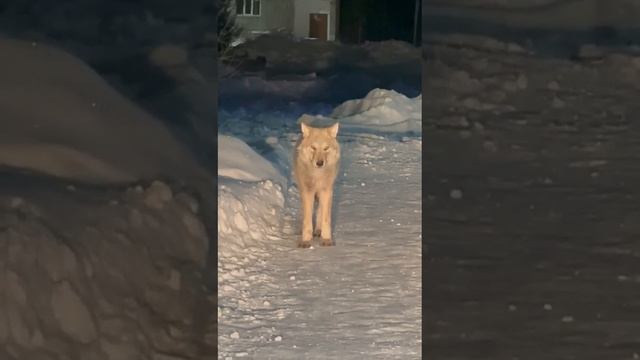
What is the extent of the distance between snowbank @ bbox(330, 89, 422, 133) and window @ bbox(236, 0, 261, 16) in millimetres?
2687

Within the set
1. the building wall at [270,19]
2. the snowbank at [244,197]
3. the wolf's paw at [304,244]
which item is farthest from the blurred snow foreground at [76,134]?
the wolf's paw at [304,244]

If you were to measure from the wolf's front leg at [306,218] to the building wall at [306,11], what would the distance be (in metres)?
0.63

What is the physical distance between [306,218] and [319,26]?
2.66 feet

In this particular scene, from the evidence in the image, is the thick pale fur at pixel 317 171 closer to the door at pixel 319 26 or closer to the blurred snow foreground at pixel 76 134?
the door at pixel 319 26

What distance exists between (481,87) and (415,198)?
1.89 meters

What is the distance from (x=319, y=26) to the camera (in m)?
3.61

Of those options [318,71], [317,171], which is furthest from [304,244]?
[318,71]

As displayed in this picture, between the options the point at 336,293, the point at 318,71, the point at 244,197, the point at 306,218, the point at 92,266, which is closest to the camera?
the point at 92,266

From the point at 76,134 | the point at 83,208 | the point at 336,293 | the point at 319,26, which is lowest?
the point at 336,293

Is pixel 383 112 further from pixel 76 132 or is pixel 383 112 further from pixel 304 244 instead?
pixel 76 132

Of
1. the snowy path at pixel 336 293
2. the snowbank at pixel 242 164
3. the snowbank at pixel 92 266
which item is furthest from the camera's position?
the snowbank at pixel 242 164

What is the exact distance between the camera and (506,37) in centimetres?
222

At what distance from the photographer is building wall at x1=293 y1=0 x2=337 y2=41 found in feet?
10.5

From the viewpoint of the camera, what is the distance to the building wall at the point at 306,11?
3188mm
